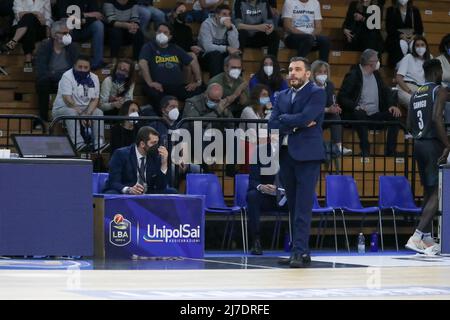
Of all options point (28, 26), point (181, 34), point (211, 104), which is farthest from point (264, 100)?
point (28, 26)

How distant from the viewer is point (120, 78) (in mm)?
17656

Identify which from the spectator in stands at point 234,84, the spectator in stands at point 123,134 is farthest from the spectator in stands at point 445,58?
the spectator in stands at point 123,134

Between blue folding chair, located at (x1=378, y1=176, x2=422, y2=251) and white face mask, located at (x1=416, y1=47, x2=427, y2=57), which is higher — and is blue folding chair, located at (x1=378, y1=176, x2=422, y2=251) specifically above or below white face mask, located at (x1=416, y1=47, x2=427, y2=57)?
below

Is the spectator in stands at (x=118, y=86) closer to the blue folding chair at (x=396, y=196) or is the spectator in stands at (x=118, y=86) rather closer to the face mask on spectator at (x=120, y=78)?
the face mask on spectator at (x=120, y=78)

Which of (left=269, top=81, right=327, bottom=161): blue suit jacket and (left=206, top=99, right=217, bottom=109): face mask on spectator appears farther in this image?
(left=206, top=99, right=217, bottom=109): face mask on spectator

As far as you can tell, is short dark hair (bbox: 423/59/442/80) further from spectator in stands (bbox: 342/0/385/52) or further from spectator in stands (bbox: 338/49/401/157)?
spectator in stands (bbox: 342/0/385/52)

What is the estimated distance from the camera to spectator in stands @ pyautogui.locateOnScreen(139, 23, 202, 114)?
713 inches

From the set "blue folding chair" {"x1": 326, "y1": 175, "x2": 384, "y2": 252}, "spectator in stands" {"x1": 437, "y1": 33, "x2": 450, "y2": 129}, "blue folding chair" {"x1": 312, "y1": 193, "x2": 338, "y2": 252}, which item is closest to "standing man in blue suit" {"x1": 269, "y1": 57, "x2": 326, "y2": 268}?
"blue folding chair" {"x1": 312, "y1": 193, "x2": 338, "y2": 252}

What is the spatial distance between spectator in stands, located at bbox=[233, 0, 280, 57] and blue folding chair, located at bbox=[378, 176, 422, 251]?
351 cm

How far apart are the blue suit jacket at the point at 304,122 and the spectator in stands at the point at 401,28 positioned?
8392 millimetres

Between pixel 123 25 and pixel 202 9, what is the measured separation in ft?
5.50

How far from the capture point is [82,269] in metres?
11.7
